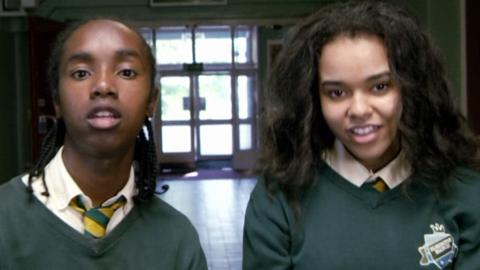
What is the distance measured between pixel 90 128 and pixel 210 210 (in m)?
6.33

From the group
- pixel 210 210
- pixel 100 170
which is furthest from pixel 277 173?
pixel 210 210

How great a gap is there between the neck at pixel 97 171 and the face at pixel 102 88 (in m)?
0.02

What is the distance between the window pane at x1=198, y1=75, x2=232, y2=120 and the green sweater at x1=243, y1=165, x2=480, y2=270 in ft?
37.1

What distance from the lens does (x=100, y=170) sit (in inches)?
53.0

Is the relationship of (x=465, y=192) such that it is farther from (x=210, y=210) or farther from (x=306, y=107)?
(x=210, y=210)

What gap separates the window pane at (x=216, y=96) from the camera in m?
12.8

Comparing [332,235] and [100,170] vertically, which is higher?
[100,170]

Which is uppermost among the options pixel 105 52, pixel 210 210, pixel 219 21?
pixel 219 21

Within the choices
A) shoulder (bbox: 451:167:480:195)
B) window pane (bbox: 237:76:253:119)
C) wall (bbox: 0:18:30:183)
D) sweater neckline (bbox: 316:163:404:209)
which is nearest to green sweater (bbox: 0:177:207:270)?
sweater neckline (bbox: 316:163:404:209)

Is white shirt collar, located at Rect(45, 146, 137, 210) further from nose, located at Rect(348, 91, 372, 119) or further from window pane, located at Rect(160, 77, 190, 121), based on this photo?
window pane, located at Rect(160, 77, 190, 121)

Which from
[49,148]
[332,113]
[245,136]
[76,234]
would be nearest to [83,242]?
[76,234]

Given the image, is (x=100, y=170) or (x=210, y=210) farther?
(x=210, y=210)

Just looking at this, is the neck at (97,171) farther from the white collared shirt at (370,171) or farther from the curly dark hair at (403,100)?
the white collared shirt at (370,171)

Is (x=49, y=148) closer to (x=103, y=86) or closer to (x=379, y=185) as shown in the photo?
(x=103, y=86)
